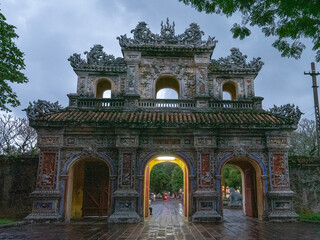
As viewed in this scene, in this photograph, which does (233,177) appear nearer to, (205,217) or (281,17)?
(205,217)

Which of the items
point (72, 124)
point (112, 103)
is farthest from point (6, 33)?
point (112, 103)

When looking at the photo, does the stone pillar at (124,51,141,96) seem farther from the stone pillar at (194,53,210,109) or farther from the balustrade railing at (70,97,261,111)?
the stone pillar at (194,53,210,109)

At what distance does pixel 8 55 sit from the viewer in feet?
38.7

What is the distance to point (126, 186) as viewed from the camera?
39.7 feet

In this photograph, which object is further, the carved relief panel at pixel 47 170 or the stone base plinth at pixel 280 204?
the carved relief panel at pixel 47 170

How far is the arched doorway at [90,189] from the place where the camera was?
1430 cm

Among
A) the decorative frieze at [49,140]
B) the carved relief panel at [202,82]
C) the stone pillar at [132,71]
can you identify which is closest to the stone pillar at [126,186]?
the decorative frieze at [49,140]

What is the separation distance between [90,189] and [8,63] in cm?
804

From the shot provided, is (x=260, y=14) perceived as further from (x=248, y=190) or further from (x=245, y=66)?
(x=248, y=190)

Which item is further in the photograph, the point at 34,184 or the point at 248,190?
the point at 248,190

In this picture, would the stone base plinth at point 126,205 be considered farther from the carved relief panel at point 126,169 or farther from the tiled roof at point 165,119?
the tiled roof at point 165,119

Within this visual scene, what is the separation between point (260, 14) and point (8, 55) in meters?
11.2

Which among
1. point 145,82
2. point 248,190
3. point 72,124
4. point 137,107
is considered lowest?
point 248,190

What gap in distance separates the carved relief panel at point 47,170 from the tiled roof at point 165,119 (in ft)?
5.45
